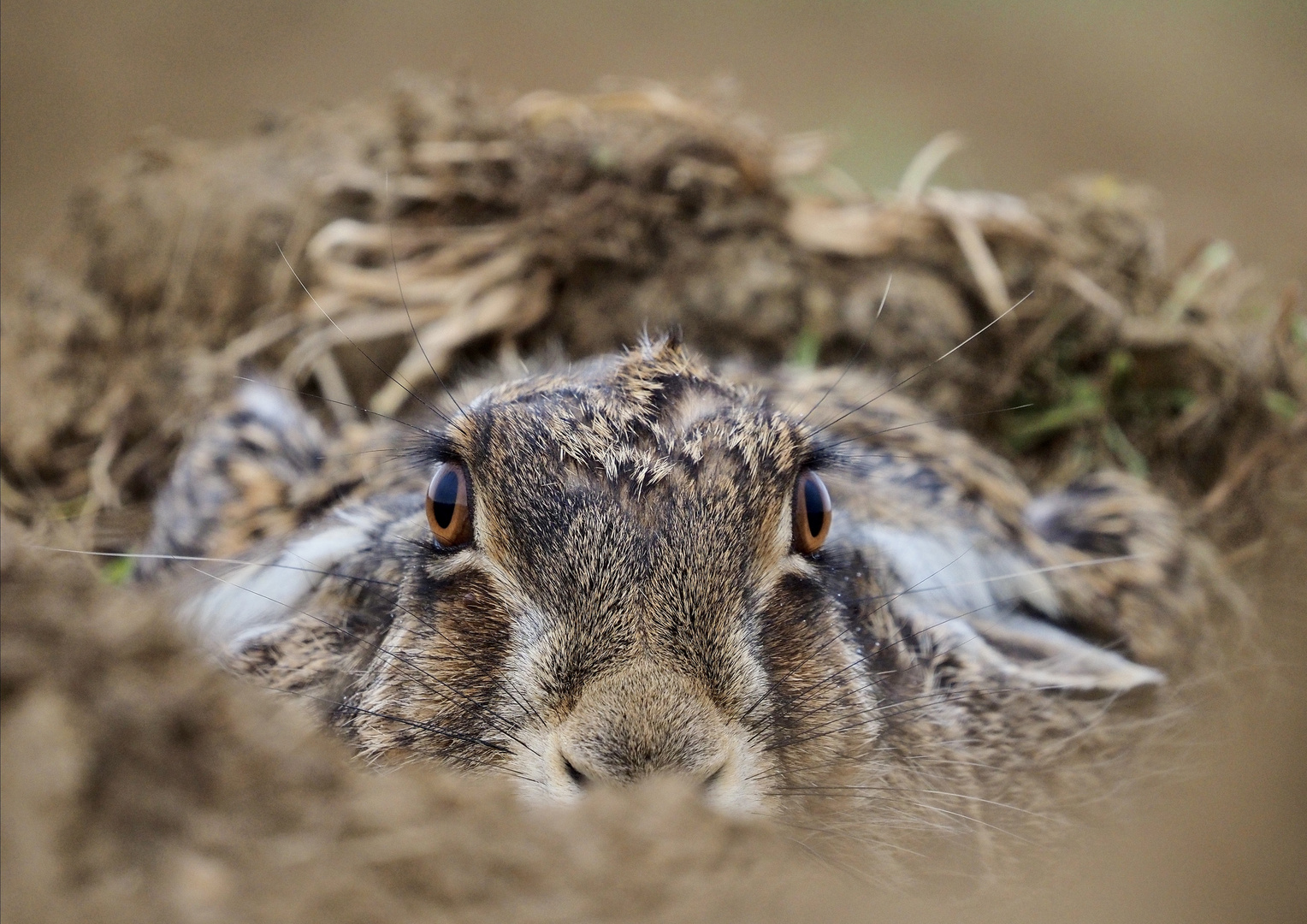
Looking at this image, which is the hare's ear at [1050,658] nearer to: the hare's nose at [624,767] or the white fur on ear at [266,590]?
the hare's nose at [624,767]

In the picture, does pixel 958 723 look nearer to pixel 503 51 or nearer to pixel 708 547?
pixel 708 547

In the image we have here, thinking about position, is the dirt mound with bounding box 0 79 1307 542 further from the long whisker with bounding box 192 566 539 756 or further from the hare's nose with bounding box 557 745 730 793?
the hare's nose with bounding box 557 745 730 793

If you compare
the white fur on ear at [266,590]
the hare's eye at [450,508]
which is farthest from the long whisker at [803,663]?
the white fur on ear at [266,590]

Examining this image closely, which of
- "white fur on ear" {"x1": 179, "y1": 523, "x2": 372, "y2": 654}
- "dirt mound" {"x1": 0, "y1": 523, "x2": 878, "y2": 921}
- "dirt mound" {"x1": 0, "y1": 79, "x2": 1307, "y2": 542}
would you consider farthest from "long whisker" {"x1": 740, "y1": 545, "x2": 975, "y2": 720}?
"dirt mound" {"x1": 0, "y1": 79, "x2": 1307, "y2": 542}

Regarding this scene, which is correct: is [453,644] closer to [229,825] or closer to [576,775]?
[576,775]

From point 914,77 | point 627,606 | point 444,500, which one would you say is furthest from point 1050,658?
point 914,77

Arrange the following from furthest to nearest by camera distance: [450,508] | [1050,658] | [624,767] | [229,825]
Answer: [1050,658]
[450,508]
[624,767]
[229,825]

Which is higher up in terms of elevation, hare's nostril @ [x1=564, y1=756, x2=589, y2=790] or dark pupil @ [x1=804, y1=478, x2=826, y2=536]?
dark pupil @ [x1=804, y1=478, x2=826, y2=536]
